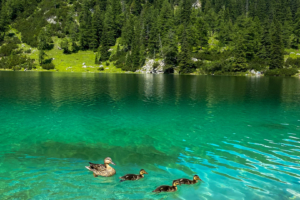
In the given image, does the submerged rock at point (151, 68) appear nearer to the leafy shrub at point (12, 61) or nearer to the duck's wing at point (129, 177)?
the leafy shrub at point (12, 61)

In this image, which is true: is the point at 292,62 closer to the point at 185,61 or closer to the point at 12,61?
the point at 185,61

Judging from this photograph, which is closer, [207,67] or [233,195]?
[233,195]

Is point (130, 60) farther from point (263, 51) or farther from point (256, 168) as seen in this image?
point (256, 168)

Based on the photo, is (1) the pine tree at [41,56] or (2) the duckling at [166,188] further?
(1) the pine tree at [41,56]

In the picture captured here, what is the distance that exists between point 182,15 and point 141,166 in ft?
631

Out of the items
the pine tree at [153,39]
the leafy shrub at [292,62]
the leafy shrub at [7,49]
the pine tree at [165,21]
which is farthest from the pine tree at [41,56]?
the leafy shrub at [292,62]

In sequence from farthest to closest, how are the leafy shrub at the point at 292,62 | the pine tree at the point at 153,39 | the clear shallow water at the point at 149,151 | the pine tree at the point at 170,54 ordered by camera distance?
1. the pine tree at the point at 153,39
2. the pine tree at the point at 170,54
3. the leafy shrub at the point at 292,62
4. the clear shallow water at the point at 149,151

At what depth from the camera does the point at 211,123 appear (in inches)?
901

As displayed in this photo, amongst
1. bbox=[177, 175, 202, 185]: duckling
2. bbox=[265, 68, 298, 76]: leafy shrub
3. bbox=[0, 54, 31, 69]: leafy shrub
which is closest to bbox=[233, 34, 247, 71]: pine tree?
bbox=[265, 68, 298, 76]: leafy shrub

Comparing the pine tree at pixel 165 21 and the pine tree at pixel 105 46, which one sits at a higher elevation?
the pine tree at pixel 165 21

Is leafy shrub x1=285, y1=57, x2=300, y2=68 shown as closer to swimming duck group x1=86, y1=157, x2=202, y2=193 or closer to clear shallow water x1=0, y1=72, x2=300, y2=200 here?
clear shallow water x1=0, y1=72, x2=300, y2=200

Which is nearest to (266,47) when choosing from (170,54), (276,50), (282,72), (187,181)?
(276,50)

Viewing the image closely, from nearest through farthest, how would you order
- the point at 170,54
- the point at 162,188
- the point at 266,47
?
the point at 162,188, the point at 170,54, the point at 266,47

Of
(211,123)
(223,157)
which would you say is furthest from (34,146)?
(211,123)
